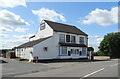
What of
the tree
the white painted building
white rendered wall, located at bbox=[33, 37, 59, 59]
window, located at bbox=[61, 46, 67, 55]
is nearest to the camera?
white rendered wall, located at bbox=[33, 37, 59, 59]

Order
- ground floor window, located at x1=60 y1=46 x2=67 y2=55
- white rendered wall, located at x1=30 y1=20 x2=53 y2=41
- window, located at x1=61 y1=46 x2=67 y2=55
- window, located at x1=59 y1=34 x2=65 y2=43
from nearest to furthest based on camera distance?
ground floor window, located at x1=60 y1=46 x2=67 y2=55, window, located at x1=61 y1=46 x2=67 y2=55, white rendered wall, located at x1=30 y1=20 x2=53 y2=41, window, located at x1=59 y1=34 x2=65 y2=43

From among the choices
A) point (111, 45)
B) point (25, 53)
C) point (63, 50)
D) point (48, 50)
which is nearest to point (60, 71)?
point (48, 50)

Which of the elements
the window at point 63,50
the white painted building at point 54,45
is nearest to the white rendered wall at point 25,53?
the white painted building at point 54,45

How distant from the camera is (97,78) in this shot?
10359 mm

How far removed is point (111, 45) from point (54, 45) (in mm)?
32641

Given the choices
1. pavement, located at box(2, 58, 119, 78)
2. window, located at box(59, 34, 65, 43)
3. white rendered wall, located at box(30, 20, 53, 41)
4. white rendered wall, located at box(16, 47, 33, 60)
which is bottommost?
pavement, located at box(2, 58, 119, 78)

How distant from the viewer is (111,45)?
6022 centimetres

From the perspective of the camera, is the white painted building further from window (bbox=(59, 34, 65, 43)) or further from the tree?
the tree

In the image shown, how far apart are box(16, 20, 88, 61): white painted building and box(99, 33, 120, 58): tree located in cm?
2035

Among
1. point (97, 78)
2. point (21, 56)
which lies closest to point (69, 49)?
point (21, 56)

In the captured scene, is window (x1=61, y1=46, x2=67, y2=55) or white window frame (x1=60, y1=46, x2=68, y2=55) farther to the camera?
window (x1=61, y1=46, x2=67, y2=55)

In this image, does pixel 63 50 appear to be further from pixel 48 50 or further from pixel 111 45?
pixel 111 45

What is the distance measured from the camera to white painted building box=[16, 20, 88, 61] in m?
32.7

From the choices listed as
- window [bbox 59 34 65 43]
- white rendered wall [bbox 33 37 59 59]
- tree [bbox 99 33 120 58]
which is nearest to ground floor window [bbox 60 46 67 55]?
white rendered wall [bbox 33 37 59 59]
